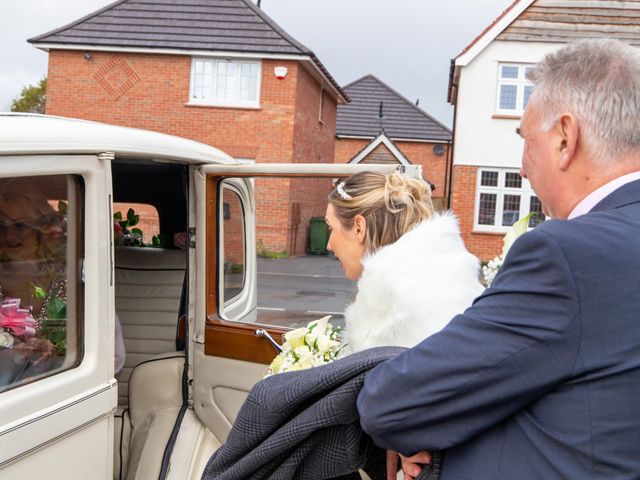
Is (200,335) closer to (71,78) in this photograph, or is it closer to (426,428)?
(426,428)

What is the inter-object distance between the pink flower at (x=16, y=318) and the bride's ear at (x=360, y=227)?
1141mm

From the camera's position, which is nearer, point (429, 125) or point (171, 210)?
point (171, 210)

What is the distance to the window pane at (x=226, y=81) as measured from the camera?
21672 mm

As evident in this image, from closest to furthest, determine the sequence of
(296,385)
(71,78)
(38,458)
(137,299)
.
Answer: (296,385), (38,458), (137,299), (71,78)

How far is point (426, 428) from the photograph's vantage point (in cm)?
131

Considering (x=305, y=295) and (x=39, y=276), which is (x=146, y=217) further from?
(x=305, y=295)

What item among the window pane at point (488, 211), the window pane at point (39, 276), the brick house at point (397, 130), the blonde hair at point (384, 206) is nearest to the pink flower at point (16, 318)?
the window pane at point (39, 276)

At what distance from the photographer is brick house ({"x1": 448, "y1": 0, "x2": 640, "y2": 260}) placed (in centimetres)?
2261

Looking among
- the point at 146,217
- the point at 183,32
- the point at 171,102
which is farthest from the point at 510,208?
the point at 146,217

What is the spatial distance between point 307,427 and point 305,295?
29.0 ft

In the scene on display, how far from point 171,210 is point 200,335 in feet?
6.10

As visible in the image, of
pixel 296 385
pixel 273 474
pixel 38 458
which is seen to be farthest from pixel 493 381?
pixel 38 458

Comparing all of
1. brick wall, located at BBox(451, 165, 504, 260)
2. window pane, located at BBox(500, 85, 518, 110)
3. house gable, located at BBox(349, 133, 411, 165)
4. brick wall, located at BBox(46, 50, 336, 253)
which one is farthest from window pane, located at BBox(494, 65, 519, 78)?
house gable, located at BBox(349, 133, 411, 165)

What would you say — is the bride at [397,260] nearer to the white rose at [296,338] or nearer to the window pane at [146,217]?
the white rose at [296,338]
